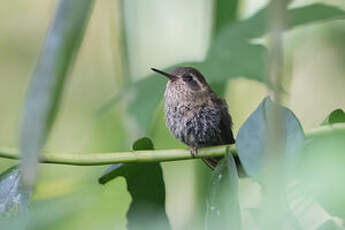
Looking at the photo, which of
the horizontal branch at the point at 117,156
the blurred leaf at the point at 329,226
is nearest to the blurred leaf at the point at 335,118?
the horizontal branch at the point at 117,156

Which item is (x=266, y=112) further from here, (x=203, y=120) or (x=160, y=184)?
(x=203, y=120)

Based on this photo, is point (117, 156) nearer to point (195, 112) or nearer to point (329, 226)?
Answer: point (329, 226)

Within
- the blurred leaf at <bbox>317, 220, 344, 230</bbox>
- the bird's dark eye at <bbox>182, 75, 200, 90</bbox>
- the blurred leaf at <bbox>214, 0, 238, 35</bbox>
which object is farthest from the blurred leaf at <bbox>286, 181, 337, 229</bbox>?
the bird's dark eye at <bbox>182, 75, 200, 90</bbox>

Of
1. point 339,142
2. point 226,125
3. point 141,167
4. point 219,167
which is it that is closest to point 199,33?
point 226,125

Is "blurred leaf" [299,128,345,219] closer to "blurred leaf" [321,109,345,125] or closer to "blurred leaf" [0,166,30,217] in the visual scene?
"blurred leaf" [321,109,345,125]

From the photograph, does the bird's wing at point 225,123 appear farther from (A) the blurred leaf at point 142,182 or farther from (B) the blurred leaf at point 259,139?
(B) the blurred leaf at point 259,139

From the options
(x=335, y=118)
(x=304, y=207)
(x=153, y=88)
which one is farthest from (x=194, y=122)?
(x=304, y=207)
